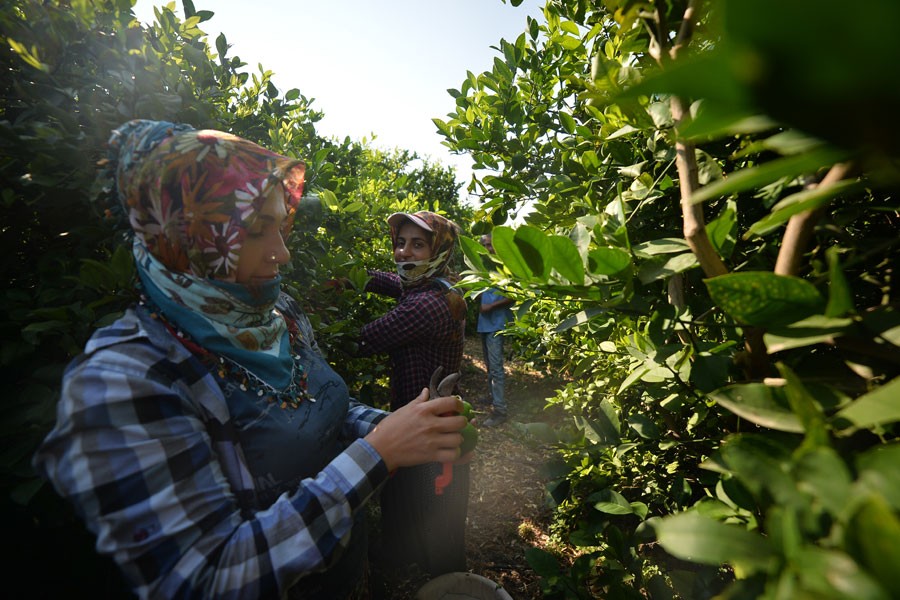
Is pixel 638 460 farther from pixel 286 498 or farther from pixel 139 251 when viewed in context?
pixel 139 251

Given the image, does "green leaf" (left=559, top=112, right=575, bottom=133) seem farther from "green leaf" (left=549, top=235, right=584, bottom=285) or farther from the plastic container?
the plastic container

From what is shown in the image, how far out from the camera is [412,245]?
3.24m

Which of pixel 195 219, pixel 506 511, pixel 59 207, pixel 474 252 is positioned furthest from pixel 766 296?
pixel 506 511

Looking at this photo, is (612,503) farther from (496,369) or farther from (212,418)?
(496,369)

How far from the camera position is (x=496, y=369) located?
19.5 ft

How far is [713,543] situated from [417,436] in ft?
3.16

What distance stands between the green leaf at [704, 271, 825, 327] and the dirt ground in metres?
1.07

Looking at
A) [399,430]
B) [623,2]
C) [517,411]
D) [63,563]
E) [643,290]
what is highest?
[623,2]

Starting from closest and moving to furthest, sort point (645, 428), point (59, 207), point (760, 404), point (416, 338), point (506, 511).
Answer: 1. point (760, 404)
2. point (645, 428)
3. point (59, 207)
4. point (416, 338)
5. point (506, 511)

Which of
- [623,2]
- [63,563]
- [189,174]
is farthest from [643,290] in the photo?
[63,563]

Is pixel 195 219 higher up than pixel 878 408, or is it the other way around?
pixel 195 219

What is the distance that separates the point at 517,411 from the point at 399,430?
524 centimetres

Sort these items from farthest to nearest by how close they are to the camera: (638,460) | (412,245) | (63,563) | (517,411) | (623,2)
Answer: (517,411)
(412,245)
(638,460)
(63,563)
(623,2)

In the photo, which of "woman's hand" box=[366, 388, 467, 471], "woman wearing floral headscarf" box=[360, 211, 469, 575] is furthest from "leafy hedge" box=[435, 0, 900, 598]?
"woman wearing floral headscarf" box=[360, 211, 469, 575]
